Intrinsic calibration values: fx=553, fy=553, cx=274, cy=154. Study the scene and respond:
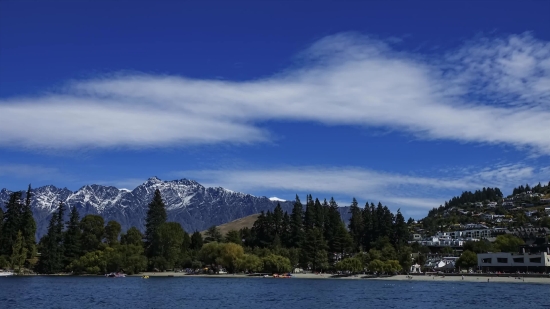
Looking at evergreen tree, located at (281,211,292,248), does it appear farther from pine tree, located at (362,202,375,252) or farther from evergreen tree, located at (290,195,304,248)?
pine tree, located at (362,202,375,252)

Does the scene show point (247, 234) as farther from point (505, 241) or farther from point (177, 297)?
point (177, 297)

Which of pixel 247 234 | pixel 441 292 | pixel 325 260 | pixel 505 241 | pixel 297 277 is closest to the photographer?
pixel 441 292

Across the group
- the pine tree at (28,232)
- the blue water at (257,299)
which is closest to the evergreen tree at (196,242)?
the pine tree at (28,232)

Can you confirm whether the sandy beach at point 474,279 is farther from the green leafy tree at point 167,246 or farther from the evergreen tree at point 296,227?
the green leafy tree at point 167,246

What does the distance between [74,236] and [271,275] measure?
54601 millimetres

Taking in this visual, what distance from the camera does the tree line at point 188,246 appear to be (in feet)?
449

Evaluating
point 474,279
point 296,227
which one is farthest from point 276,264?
point 474,279

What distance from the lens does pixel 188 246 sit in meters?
162

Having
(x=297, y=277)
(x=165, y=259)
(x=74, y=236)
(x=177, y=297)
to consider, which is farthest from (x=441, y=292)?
(x=74, y=236)

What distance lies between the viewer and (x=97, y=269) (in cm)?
13762

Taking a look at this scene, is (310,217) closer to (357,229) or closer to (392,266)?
(357,229)

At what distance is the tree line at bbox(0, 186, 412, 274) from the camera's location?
137000 millimetres

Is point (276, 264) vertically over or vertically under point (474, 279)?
over

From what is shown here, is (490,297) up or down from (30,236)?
down
